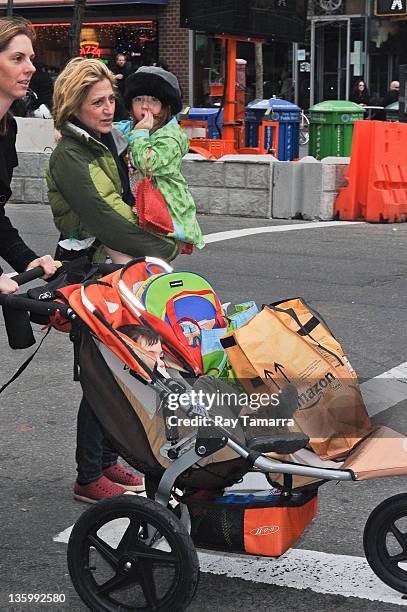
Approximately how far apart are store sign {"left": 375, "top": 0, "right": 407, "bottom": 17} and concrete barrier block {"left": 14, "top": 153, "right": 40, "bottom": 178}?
16.1 metres

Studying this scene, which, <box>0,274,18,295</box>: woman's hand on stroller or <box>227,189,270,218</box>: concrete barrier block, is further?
<box>227,189,270,218</box>: concrete barrier block

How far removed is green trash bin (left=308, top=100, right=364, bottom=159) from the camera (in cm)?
1605

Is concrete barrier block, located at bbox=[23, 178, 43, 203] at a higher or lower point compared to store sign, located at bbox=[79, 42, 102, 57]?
lower

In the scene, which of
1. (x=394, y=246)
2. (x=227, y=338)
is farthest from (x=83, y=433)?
(x=394, y=246)

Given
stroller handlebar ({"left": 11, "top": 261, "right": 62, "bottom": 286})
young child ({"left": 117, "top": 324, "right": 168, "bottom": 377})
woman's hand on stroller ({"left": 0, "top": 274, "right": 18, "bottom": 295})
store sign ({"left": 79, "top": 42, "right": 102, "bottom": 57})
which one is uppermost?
store sign ({"left": 79, "top": 42, "right": 102, "bottom": 57})

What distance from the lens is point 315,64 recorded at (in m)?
31.9

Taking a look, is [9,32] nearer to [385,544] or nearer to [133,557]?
[133,557]

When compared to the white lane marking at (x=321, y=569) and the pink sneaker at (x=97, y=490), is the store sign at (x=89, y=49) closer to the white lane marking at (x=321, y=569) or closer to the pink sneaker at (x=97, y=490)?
the pink sneaker at (x=97, y=490)

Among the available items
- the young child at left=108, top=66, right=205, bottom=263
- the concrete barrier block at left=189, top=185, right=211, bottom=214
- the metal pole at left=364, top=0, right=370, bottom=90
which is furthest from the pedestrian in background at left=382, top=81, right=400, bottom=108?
the young child at left=108, top=66, right=205, bottom=263

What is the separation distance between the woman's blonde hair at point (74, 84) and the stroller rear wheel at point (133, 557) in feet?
6.13

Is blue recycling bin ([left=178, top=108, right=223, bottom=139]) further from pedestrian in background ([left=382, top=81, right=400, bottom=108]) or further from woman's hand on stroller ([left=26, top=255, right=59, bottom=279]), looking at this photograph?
woman's hand on stroller ([left=26, top=255, right=59, bottom=279])

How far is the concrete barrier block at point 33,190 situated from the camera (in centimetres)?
1502

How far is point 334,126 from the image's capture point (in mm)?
16172

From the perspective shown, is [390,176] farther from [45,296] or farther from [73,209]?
[45,296]
